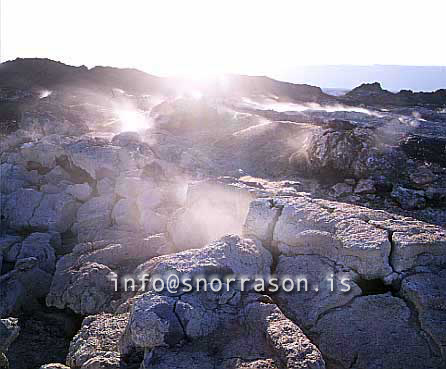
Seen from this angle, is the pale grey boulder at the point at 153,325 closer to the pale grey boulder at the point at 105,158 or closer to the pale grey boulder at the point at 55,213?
the pale grey boulder at the point at 55,213

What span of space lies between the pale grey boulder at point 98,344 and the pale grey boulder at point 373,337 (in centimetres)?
169

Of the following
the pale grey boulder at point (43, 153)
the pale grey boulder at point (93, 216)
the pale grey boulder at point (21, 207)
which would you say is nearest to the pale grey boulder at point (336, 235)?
the pale grey boulder at point (93, 216)

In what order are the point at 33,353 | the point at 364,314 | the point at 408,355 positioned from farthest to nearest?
the point at 33,353 < the point at 364,314 < the point at 408,355

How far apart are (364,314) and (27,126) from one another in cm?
913

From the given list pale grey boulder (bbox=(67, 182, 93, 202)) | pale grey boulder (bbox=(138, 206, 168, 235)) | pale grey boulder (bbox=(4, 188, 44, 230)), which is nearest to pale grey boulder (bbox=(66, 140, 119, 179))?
pale grey boulder (bbox=(67, 182, 93, 202))

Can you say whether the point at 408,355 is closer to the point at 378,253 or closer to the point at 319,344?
the point at 319,344

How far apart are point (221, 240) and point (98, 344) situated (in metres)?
1.47

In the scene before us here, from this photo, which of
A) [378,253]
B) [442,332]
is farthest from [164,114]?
[442,332]

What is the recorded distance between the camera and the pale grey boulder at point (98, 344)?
13.1 feet

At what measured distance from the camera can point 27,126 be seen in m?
10.9

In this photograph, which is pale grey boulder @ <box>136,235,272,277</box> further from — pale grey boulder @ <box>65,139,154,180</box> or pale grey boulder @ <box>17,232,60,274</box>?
pale grey boulder @ <box>65,139,154,180</box>

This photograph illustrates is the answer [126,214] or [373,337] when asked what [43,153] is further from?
[373,337]

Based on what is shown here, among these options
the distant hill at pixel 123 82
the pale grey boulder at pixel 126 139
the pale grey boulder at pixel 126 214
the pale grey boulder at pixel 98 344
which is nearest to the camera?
the pale grey boulder at pixel 98 344

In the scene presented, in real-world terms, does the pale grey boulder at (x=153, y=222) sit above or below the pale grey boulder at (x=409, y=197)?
below
